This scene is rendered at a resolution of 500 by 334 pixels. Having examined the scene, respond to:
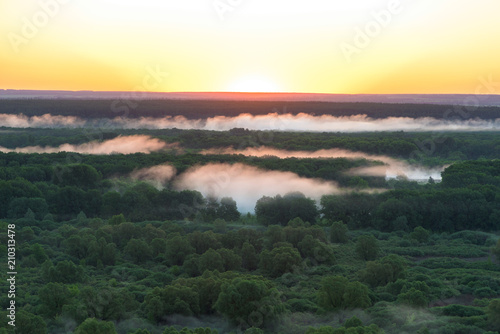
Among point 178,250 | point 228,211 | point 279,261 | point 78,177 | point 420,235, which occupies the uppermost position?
point 279,261

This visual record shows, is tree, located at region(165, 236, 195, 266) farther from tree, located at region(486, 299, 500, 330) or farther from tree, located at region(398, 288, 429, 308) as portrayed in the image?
tree, located at region(486, 299, 500, 330)

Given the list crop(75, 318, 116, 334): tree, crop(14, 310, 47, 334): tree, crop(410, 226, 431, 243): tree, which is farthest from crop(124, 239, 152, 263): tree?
crop(410, 226, 431, 243): tree

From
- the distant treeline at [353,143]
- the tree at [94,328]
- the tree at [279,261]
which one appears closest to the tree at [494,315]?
the tree at [279,261]

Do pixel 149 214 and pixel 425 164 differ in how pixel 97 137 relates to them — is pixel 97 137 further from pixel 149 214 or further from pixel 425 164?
pixel 149 214

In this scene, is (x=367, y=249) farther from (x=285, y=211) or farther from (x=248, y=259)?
(x=285, y=211)

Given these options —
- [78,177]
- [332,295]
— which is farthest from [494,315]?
[78,177]

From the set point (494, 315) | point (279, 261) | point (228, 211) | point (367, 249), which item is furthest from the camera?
point (228, 211)
